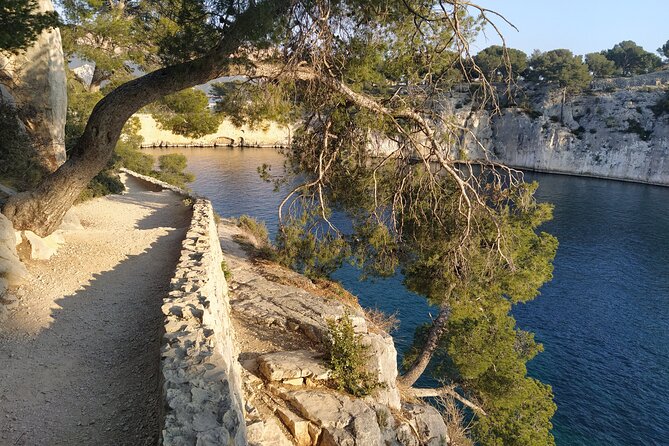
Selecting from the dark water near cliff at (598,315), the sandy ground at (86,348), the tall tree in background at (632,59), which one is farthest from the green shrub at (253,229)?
the tall tree in background at (632,59)

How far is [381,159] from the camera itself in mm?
11781

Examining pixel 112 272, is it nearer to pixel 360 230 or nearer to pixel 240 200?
pixel 360 230

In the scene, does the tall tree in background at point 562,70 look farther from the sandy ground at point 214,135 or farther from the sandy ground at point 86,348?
the sandy ground at point 86,348

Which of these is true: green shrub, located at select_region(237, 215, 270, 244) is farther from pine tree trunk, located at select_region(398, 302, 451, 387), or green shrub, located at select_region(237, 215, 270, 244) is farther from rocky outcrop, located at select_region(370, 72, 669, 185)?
rocky outcrop, located at select_region(370, 72, 669, 185)

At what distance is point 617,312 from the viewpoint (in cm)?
2708

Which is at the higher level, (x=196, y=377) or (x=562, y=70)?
(x=562, y=70)

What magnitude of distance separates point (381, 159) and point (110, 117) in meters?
6.69

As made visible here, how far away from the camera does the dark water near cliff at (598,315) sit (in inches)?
750

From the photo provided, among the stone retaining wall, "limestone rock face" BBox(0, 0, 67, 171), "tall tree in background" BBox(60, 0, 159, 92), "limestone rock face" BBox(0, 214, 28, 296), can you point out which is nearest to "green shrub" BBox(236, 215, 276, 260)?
"limestone rock face" BBox(0, 0, 67, 171)

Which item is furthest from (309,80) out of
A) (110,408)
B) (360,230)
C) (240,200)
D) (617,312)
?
(240,200)

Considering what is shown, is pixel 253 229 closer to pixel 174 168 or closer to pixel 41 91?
pixel 41 91

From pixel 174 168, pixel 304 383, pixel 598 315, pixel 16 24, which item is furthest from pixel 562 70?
pixel 16 24

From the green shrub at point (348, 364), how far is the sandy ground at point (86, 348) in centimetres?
370

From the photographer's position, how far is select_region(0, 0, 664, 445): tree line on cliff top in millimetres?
9242
